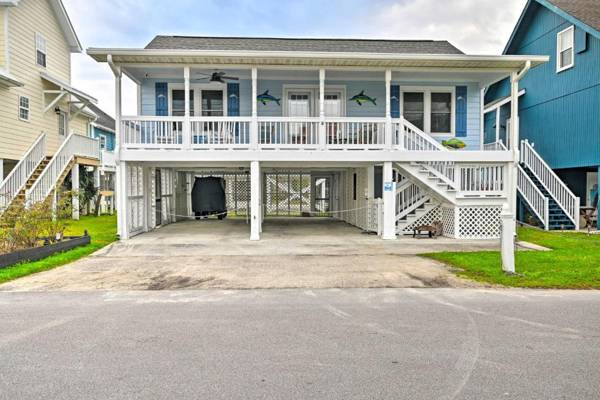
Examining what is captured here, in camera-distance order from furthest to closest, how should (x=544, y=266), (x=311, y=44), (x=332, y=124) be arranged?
(x=311, y=44) < (x=332, y=124) < (x=544, y=266)

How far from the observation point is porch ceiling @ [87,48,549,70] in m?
12.9

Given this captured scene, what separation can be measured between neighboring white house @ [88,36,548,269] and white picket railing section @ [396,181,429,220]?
39 mm

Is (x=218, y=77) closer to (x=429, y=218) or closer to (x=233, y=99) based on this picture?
(x=233, y=99)

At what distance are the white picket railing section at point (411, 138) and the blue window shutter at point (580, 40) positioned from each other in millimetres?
7486

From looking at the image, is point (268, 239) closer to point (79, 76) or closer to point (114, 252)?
point (114, 252)

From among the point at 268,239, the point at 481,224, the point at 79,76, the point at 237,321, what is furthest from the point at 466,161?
the point at 79,76

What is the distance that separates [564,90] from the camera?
18188 millimetres

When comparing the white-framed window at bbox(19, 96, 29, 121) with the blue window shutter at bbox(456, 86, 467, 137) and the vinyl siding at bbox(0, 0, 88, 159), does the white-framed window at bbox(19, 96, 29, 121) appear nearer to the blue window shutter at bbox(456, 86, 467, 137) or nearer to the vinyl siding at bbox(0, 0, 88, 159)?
the vinyl siding at bbox(0, 0, 88, 159)

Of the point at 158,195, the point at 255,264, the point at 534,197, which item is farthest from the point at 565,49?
the point at 158,195

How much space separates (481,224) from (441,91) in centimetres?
489

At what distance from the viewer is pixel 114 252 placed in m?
11.3

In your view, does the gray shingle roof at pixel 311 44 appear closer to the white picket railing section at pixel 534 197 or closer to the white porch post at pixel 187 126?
the white porch post at pixel 187 126

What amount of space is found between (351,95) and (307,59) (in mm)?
3295

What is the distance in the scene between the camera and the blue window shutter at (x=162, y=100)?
15.8m
